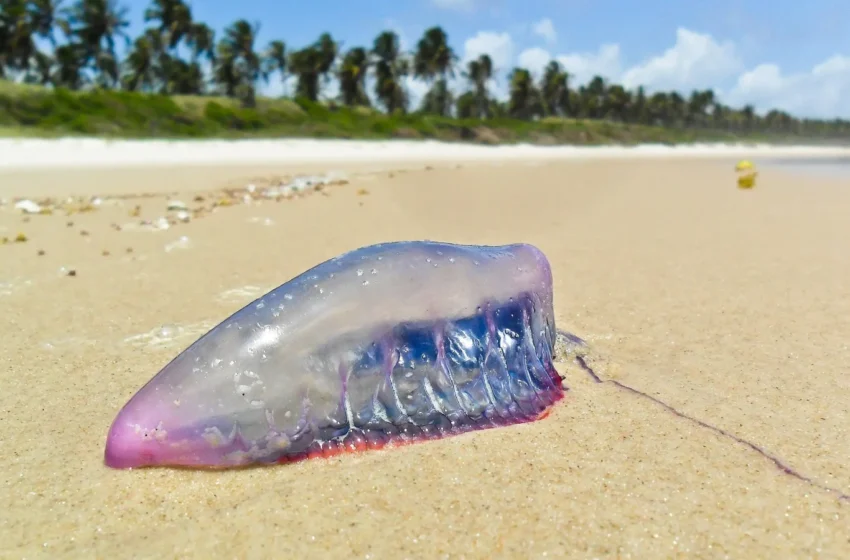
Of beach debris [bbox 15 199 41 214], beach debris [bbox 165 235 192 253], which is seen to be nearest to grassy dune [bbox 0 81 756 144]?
beach debris [bbox 15 199 41 214]

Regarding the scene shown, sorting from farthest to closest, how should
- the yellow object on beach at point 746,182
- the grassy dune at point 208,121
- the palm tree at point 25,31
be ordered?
the palm tree at point 25,31 → the grassy dune at point 208,121 → the yellow object on beach at point 746,182

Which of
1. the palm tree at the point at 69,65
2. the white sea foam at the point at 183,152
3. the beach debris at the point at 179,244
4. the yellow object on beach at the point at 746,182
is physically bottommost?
the beach debris at the point at 179,244

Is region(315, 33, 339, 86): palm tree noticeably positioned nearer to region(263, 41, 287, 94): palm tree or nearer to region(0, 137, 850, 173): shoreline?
region(263, 41, 287, 94): palm tree

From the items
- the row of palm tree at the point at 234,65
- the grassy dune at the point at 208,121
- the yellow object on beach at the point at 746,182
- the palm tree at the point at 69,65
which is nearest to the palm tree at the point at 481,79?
the row of palm tree at the point at 234,65

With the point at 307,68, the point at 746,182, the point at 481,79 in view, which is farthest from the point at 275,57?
the point at 746,182

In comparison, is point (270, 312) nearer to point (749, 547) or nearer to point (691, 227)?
point (749, 547)

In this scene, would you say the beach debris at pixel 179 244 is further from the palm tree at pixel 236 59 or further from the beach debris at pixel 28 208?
the palm tree at pixel 236 59

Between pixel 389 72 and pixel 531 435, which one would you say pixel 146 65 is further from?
pixel 531 435
